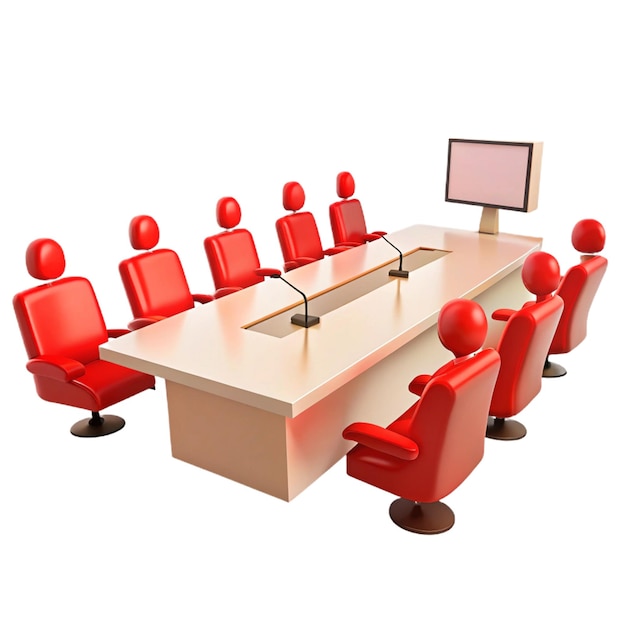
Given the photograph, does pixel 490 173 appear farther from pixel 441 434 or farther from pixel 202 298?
pixel 441 434

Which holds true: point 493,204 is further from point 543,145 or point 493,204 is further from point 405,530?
point 405,530

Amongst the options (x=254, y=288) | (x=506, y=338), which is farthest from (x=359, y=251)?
(x=506, y=338)

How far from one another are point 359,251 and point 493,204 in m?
1.19

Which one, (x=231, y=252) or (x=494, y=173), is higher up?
(x=494, y=173)

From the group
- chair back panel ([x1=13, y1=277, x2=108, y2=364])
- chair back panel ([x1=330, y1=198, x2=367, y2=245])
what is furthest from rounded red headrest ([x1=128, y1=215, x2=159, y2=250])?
chair back panel ([x1=330, y1=198, x2=367, y2=245])

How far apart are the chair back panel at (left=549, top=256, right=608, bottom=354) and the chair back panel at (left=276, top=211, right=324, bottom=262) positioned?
2073 millimetres

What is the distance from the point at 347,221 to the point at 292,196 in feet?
2.56

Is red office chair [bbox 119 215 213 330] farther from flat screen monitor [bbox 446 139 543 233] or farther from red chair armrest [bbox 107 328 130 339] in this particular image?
flat screen monitor [bbox 446 139 543 233]

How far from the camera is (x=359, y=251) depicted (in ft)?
16.2

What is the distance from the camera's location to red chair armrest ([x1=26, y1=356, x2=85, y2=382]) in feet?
11.7

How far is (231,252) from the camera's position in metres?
4.91

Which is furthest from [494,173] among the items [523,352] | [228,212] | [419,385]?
[419,385]

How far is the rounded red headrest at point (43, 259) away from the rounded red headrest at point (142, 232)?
0.51 metres

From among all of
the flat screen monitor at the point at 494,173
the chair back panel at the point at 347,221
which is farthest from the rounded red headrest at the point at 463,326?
the chair back panel at the point at 347,221
